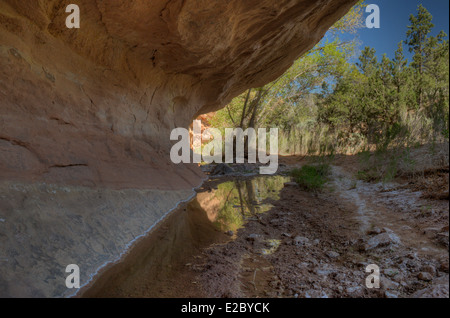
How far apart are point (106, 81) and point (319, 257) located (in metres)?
3.90

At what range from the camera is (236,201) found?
5.12m

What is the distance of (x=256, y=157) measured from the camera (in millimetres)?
13188

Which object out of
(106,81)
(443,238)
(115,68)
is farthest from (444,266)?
(115,68)

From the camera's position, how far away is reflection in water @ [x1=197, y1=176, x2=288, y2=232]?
3.85 meters

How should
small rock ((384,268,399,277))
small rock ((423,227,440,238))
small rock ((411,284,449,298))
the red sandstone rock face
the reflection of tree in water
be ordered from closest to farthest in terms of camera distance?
small rock ((411,284,449,298)), small rock ((384,268,399,277)), small rock ((423,227,440,238)), the red sandstone rock face, the reflection of tree in water

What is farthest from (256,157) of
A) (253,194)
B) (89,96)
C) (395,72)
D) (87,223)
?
(87,223)

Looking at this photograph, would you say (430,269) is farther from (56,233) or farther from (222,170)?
(222,170)

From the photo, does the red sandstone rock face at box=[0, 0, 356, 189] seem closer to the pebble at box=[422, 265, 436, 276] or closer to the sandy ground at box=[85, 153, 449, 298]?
the sandy ground at box=[85, 153, 449, 298]

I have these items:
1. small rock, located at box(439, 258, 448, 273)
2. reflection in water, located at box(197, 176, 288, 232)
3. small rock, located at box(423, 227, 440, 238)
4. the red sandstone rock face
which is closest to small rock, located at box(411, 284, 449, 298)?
small rock, located at box(439, 258, 448, 273)

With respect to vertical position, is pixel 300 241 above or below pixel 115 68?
below

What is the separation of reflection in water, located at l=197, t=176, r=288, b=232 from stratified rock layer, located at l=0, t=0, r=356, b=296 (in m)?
0.66

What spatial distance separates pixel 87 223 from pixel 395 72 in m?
10.2

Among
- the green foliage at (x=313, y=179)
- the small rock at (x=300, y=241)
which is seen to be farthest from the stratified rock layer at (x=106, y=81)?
the green foliage at (x=313, y=179)
